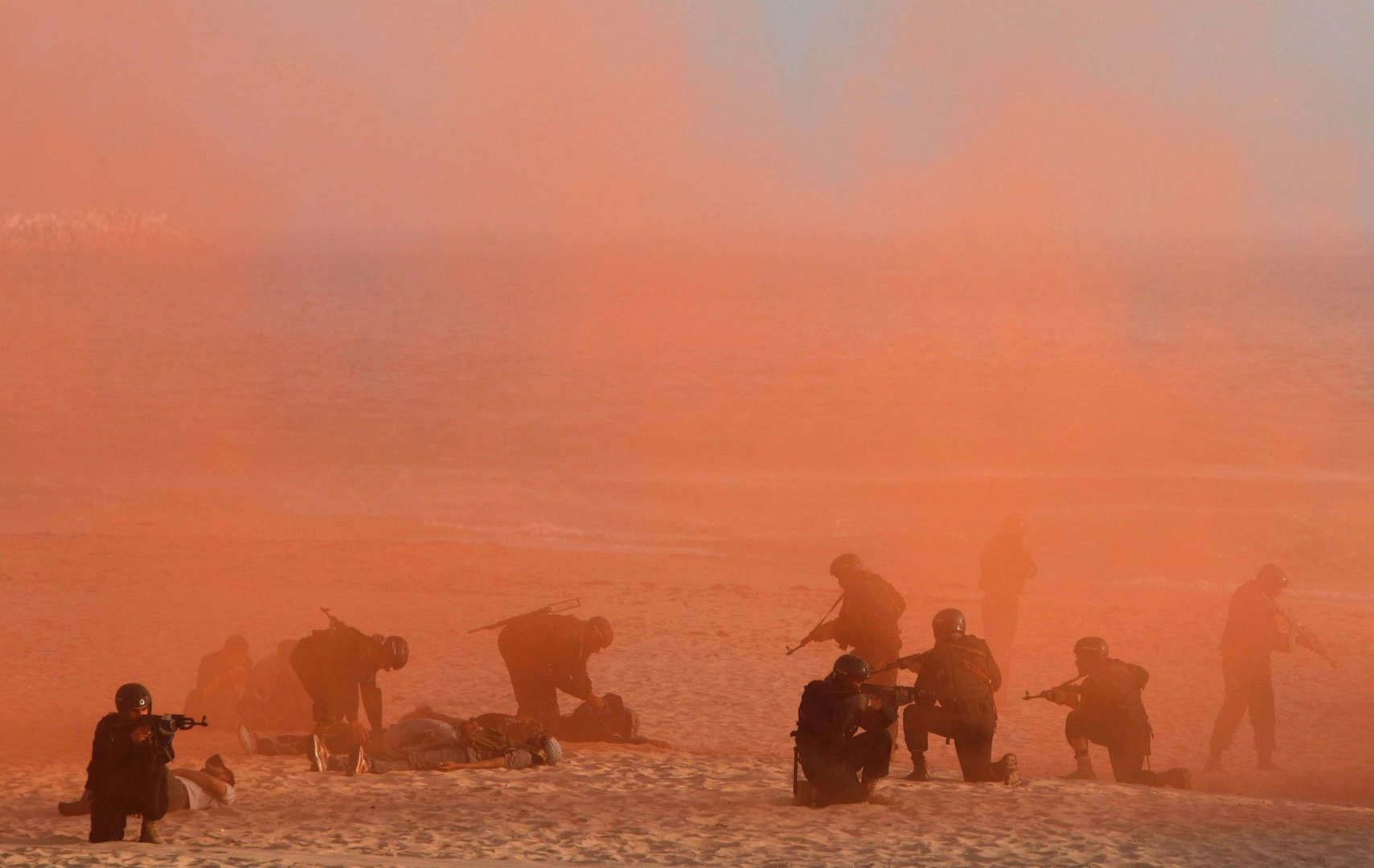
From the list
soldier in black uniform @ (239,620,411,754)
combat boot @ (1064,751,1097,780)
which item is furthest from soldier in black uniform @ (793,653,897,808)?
soldier in black uniform @ (239,620,411,754)

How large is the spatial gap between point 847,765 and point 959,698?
1027 millimetres

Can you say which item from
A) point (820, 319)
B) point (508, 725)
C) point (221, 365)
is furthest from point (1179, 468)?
point (820, 319)

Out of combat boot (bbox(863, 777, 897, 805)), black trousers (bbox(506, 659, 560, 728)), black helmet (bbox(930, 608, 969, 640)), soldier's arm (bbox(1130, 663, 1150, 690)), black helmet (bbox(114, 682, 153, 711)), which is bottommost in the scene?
combat boot (bbox(863, 777, 897, 805))

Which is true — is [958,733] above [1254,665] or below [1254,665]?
below

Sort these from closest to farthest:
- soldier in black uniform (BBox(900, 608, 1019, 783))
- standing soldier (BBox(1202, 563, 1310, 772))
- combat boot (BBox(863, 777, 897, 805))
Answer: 1. combat boot (BBox(863, 777, 897, 805))
2. soldier in black uniform (BBox(900, 608, 1019, 783))
3. standing soldier (BBox(1202, 563, 1310, 772))

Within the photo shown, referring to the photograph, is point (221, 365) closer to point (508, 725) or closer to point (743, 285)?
point (508, 725)

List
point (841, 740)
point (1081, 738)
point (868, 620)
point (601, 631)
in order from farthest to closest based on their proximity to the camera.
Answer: point (601, 631) < point (868, 620) < point (1081, 738) < point (841, 740)

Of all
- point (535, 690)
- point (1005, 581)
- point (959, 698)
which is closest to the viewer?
point (959, 698)

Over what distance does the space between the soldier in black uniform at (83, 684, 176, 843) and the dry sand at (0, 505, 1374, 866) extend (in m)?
0.20

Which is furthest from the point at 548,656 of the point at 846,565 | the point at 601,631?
the point at 846,565

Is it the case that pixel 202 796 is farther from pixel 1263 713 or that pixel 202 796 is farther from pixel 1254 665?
pixel 1263 713

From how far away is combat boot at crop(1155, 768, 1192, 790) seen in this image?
12.6m

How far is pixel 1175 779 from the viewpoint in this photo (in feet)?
41.5

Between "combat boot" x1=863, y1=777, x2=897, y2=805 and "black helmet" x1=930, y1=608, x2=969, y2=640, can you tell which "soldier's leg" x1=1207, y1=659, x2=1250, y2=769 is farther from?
"combat boot" x1=863, y1=777, x2=897, y2=805
